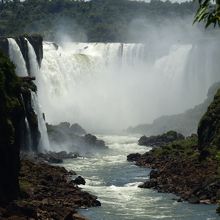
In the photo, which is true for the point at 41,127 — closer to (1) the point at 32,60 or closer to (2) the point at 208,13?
(1) the point at 32,60

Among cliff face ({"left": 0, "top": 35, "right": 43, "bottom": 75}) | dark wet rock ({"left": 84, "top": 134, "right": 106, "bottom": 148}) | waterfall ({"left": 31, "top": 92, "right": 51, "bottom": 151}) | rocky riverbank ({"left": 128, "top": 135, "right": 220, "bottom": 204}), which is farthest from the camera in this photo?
cliff face ({"left": 0, "top": 35, "right": 43, "bottom": 75})

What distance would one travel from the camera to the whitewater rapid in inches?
1966

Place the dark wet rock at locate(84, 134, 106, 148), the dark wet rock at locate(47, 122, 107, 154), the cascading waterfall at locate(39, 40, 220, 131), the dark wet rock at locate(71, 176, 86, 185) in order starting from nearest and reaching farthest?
the dark wet rock at locate(71, 176, 86, 185) < the dark wet rock at locate(47, 122, 107, 154) < the dark wet rock at locate(84, 134, 106, 148) < the cascading waterfall at locate(39, 40, 220, 131)

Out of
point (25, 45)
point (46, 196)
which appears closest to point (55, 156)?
point (46, 196)

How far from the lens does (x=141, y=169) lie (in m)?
77.9

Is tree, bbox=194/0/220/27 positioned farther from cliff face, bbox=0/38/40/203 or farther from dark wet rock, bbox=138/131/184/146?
dark wet rock, bbox=138/131/184/146

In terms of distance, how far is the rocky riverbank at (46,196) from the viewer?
46.0 meters

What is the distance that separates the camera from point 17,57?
105 metres

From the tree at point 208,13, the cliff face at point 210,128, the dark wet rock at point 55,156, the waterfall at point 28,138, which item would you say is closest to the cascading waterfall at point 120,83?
the dark wet rock at point 55,156

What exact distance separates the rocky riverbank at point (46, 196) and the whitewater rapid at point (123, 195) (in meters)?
1.84

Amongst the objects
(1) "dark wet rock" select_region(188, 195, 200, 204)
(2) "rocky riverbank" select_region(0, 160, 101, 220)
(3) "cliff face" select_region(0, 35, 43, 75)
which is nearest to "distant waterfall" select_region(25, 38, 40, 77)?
(3) "cliff face" select_region(0, 35, 43, 75)

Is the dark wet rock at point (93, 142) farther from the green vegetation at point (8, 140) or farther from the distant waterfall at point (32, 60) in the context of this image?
the green vegetation at point (8, 140)

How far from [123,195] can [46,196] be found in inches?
310

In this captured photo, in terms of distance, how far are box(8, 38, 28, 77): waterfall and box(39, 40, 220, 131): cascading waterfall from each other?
55.2 ft
